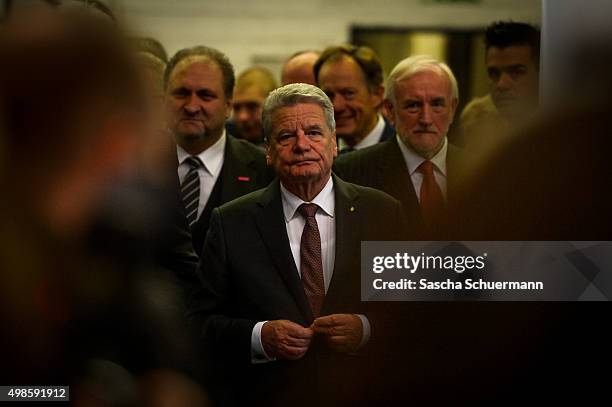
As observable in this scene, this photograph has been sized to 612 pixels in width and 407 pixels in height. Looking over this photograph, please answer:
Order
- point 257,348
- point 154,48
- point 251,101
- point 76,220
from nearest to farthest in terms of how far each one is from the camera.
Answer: point 76,220
point 154,48
point 257,348
point 251,101

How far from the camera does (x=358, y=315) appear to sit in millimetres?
2219

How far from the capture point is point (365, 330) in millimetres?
2229

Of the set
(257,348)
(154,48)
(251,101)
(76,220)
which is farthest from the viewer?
→ (251,101)

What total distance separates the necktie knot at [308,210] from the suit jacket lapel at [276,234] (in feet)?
0.14

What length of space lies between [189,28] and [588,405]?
1.09 meters

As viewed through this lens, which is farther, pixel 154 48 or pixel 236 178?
pixel 236 178

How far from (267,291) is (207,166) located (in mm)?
286

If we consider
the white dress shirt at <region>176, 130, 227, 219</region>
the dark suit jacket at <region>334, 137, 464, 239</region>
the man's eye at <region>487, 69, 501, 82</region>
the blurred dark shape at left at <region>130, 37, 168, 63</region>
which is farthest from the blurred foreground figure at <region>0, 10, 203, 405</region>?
the man's eye at <region>487, 69, 501, 82</region>

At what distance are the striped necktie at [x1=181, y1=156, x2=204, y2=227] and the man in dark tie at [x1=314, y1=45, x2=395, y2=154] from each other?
30cm

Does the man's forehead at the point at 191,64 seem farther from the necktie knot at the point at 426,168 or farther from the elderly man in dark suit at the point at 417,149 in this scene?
the necktie knot at the point at 426,168

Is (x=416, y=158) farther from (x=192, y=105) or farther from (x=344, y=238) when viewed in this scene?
(x=192, y=105)

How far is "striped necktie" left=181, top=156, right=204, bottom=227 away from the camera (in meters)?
2.23

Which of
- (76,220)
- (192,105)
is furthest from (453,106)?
(76,220)

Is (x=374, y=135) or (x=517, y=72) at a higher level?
(x=517, y=72)
